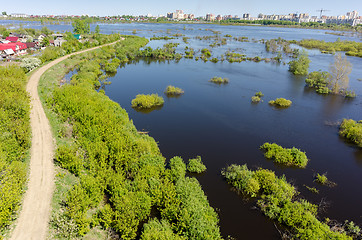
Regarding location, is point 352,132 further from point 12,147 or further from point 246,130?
point 12,147

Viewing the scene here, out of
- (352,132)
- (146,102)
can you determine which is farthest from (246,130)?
(146,102)

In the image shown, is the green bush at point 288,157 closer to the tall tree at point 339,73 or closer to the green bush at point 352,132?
the green bush at point 352,132

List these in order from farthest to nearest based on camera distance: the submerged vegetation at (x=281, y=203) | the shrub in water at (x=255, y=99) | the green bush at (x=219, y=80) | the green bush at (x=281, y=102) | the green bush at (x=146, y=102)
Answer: the green bush at (x=219, y=80)
the shrub in water at (x=255, y=99)
the green bush at (x=281, y=102)
the green bush at (x=146, y=102)
the submerged vegetation at (x=281, y=203)

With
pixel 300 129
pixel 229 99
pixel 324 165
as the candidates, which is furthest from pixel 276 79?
pixel 324 165

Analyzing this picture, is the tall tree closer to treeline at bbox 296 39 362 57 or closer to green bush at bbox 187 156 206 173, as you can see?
green bush at bbox 187 156 206 173

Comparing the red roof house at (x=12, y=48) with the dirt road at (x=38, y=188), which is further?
the red roof house at (x=12, y=48)

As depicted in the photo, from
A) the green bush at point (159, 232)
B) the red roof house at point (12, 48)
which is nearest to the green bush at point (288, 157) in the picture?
the green bush at point (159, 232)
